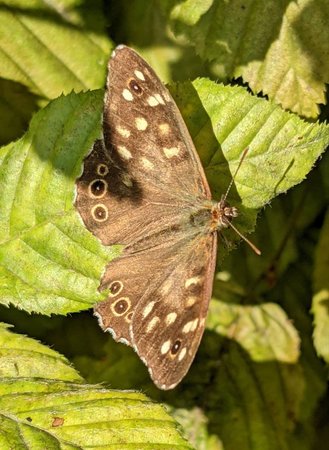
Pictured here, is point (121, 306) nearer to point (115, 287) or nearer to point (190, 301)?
point (115, 287)

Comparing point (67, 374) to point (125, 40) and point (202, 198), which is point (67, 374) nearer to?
point (202, 198)

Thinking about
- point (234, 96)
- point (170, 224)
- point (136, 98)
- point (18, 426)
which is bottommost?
point (18, 426)

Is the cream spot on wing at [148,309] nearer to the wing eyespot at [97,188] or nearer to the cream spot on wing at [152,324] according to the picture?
the cream spot on wing at [152,324]

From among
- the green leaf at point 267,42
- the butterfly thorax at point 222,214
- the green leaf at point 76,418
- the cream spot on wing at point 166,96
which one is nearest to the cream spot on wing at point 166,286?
the butterfly thorax at point 222,214

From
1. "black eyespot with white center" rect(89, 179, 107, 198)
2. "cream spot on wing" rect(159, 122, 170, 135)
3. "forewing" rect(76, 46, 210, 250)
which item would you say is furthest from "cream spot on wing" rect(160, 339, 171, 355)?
"cream spot on wing" rect(159, 122, 170, 135)

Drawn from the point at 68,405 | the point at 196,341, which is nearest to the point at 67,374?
the point at 68,405

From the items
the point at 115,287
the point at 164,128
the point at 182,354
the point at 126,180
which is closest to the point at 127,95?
the point at 164,128
